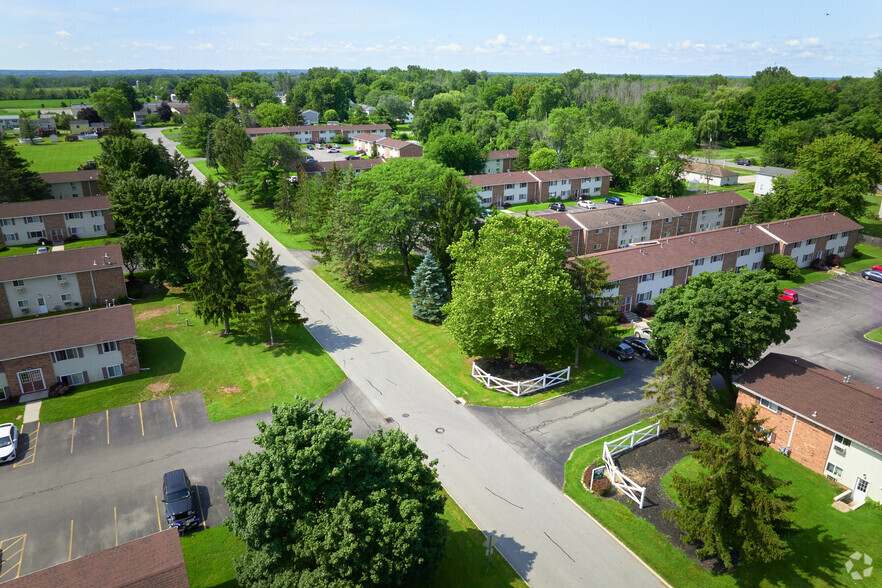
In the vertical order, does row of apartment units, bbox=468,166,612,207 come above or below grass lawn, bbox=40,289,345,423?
above

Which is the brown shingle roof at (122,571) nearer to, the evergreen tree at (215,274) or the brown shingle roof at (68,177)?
the evergreen tree at (215,274)

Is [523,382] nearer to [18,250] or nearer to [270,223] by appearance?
[270,223]

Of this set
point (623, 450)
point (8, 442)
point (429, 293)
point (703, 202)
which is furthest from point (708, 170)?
point (8, 442)

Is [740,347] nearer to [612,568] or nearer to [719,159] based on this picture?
[612,568]

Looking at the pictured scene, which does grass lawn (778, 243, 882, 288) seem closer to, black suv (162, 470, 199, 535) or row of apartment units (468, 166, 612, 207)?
row of apartment units (468, 166, 612, 207)

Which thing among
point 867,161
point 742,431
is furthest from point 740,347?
point 867,161

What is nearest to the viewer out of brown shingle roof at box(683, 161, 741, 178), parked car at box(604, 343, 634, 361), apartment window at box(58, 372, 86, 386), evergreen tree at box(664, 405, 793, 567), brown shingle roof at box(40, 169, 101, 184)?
evergreen tree at box(664, 405, 793, 567)

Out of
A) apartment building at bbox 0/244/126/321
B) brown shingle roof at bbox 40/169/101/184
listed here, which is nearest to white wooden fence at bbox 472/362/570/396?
apartment building at bbox 0/244/126/321
